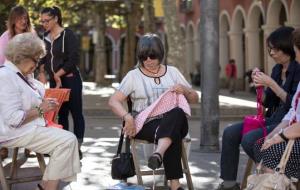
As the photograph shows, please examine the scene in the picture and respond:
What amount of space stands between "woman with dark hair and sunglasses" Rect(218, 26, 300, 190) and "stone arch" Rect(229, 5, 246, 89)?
1242 inches

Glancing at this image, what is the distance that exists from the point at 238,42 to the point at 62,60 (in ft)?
101

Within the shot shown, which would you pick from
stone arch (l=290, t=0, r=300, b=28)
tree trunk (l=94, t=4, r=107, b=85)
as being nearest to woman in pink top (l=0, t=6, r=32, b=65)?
stone arch (l=290, t=0, r=300, b=28)

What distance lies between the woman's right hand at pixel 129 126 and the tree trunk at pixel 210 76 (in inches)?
151

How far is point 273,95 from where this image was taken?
6.66m

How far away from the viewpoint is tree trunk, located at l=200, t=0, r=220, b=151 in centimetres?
1034

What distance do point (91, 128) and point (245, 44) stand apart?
2464 centimetres

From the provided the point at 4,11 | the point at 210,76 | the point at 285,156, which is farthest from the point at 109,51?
the point at 285,156

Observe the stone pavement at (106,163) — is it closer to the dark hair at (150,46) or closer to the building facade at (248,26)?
the dark hair at (150,46)

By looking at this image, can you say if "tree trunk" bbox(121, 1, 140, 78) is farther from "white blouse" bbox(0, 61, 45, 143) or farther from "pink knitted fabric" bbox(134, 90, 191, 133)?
"white blouse" bbox(0, 61, 45, 143)

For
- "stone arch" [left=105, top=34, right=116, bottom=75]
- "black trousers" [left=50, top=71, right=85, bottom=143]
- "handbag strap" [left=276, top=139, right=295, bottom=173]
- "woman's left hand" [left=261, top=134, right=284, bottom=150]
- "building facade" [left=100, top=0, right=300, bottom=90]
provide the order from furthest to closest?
"stone arch" [left=105, top=34, right=116, bottom=75] → "building facade" [left=100, top=0, right=300, bottom=90] → "black trousers" [left=50, top=71, right=85, bottom=143] → "woman's left hand" [left=261, top=134, right=284, bottom=150] → "handbag strap" [left=276, top=139, right=295, bottom=173]

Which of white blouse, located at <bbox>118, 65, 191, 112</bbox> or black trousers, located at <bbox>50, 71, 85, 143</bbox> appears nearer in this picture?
white blouse, located at <bbox>118, 65, 191, 112</bbox>

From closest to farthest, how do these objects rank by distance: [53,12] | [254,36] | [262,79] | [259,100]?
1. [262,79]
2. [259,100]
3. [53,12]
4. [254,36]

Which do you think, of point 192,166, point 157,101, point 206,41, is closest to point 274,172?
point 157,101

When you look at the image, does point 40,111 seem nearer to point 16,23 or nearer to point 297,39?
point 297,39
